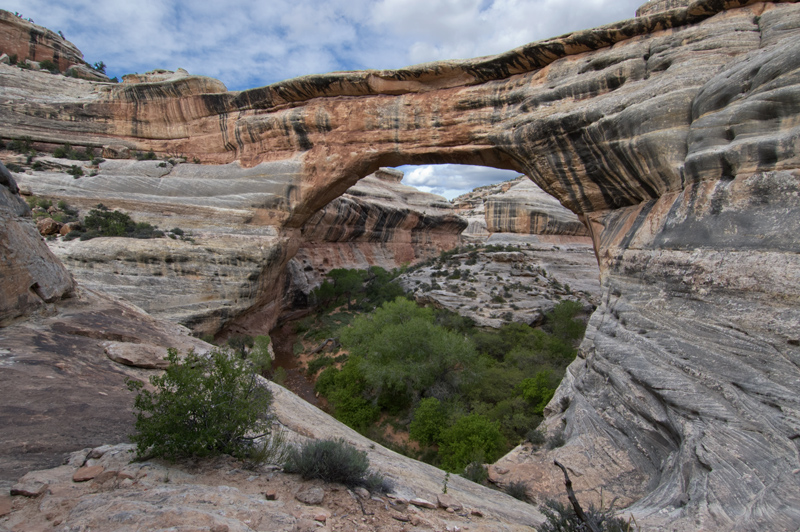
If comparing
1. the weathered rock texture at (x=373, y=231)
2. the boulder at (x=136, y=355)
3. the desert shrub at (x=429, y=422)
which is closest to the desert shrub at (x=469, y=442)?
the desert shrub at (x=429, y=422)

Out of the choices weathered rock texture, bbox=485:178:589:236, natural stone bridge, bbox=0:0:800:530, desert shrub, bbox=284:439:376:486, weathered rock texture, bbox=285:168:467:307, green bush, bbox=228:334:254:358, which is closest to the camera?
desert shrub, bbox=284:439:376:486

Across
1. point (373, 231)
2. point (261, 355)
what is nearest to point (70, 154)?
point (261, 355)

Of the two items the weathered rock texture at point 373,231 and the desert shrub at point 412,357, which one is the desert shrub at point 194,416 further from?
the weathered rock texture at point 373,231

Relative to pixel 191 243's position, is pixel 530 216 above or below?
above

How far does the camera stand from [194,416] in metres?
4.02

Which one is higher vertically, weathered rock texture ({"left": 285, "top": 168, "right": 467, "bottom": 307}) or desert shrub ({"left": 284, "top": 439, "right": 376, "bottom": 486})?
weathered rock texture ({"left": 285, "top": 168, "right": 467, "bottom": 307})

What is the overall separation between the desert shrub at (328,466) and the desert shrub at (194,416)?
24.6 inches

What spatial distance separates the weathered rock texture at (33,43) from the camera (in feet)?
65.0

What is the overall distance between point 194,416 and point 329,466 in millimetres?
1555

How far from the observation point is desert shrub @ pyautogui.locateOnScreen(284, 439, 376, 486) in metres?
4.13

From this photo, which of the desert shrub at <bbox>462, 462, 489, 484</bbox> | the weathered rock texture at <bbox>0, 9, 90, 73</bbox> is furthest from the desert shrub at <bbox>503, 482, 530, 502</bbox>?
the weathered rock texture at <bbox>0, 9, 90, 73</bbox>

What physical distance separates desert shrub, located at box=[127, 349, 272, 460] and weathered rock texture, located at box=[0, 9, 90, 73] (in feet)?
89.6

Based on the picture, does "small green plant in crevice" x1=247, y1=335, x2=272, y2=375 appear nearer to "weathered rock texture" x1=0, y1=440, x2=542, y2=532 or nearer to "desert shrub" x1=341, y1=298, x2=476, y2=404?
"desert shrub" x1=341, y1=298, x2=476, y2=404

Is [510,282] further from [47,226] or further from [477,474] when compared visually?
[47,226]
